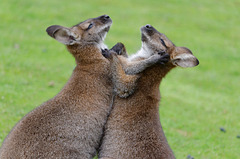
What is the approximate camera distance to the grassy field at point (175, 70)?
9578 mm

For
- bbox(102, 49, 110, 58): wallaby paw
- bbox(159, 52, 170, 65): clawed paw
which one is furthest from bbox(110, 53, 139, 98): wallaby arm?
bbox(159, 52, 170, 65): clawed paw

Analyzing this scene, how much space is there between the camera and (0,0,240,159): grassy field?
31.4 ft

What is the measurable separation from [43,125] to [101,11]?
14698 millimetres

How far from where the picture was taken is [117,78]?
6461 millimetres

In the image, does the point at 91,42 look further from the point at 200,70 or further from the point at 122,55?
the point at 200,70

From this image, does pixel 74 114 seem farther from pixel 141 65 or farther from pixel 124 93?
pixel 141 65

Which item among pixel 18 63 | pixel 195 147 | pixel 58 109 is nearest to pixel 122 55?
pixel 58 109

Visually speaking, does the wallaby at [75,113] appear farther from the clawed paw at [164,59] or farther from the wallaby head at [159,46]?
the wallaby head at [159,46]

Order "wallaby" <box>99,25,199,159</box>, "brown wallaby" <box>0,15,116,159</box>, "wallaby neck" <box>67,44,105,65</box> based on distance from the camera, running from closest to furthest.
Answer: "brown wallaby" <box>0,15,116,159</box>
"wallaby" <box>99,25,199,159</box>
"wallaby neck" <box>67,44,105,65</box>

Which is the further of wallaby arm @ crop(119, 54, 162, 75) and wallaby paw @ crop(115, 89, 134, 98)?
wallaby arm @ crop(119, 54, 162, 75)

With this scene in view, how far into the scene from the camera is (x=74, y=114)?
604cm

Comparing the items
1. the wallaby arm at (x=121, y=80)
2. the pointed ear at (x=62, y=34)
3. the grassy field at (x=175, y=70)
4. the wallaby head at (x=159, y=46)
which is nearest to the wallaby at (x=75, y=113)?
the pointed ear at (x=62, y=34)

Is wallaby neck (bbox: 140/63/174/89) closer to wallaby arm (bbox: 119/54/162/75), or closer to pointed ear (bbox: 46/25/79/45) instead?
wallaby arm (bbox: 119/54/162/75)

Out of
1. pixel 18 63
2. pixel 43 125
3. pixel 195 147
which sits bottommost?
pixel 195 147
